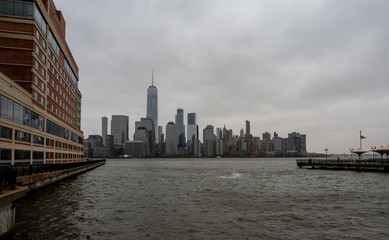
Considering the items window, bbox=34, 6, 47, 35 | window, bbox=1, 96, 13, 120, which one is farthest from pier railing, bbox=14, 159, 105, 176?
window, bbox=34, 6, 47, 35

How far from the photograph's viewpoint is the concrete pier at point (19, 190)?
615 inches

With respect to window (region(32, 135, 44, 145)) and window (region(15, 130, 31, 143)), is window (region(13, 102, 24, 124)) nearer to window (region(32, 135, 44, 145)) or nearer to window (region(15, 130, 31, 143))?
window (region(15, 130, 31, 143))

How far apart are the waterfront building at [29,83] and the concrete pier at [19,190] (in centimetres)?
670

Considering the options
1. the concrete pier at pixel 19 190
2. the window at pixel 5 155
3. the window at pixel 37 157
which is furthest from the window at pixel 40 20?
the concrete pier at pixel 19 190

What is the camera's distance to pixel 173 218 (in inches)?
995

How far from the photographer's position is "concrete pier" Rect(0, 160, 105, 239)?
51.2 feet

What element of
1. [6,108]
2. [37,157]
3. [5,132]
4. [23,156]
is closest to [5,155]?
[5,132]

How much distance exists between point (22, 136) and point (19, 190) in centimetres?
4002

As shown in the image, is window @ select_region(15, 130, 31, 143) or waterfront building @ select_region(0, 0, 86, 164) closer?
waterfront building @ select_region(0, 0, 86, 164)

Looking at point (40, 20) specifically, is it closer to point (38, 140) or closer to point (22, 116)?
point (22, 116)

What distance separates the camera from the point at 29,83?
188ft

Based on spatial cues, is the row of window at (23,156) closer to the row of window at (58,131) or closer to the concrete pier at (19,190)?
the row of window at (58,131)

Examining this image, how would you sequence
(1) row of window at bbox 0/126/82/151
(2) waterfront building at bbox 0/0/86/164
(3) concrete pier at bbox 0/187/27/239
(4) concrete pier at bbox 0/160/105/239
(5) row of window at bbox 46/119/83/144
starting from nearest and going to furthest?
(3) concrete pier at bbox 0/187/27/239 → (4) concrete pier at bbox 0/160/105/239 → (1) row of window at bbox 0/126/82/151 → (2) waterfront building at bbox 0/0/86/164 → (5) row of window at bbox 46/119/83/144

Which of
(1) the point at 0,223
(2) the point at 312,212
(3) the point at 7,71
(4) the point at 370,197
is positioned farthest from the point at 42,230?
(3) the point at 7,71
